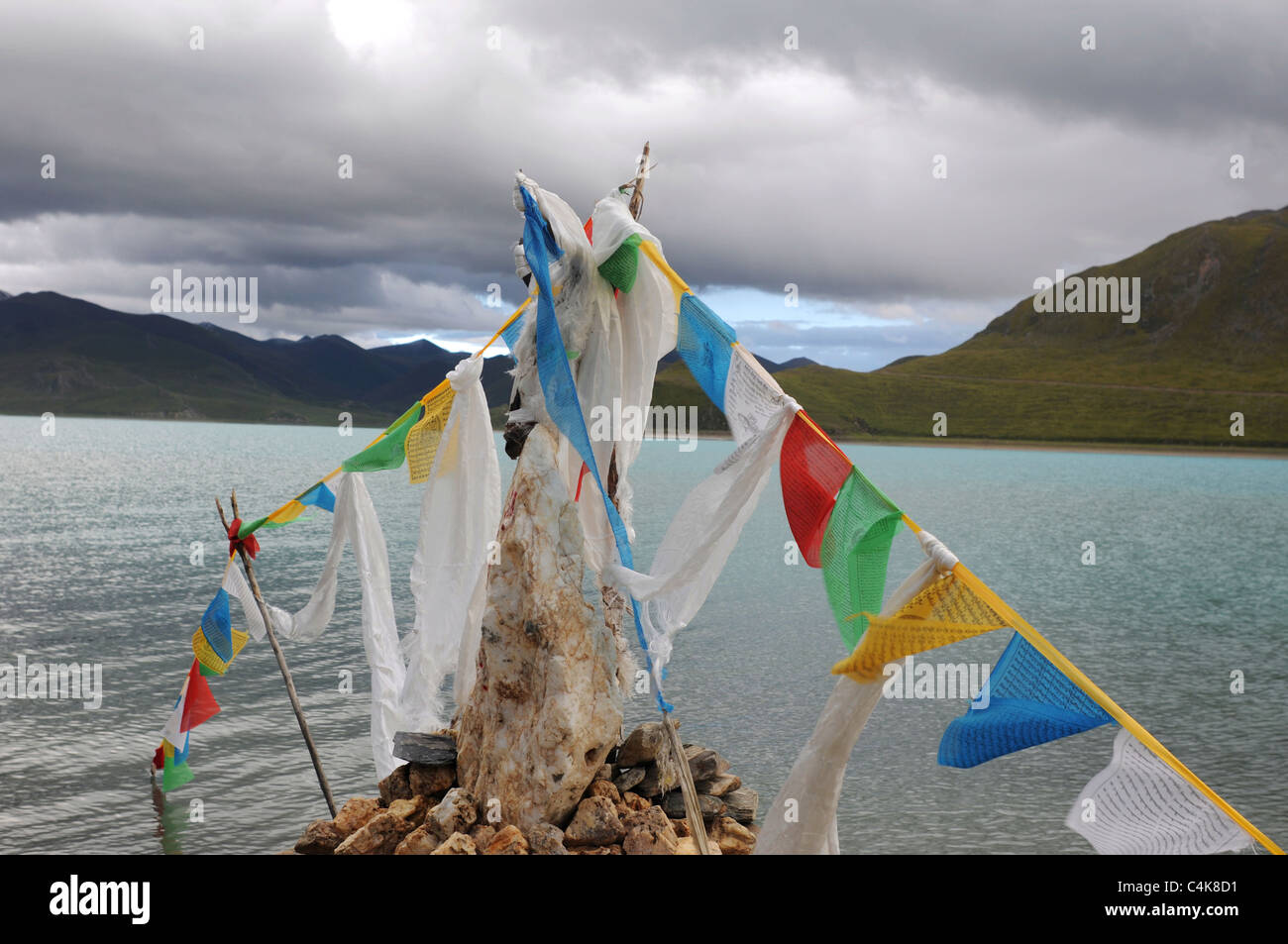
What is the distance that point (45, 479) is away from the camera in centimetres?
7688

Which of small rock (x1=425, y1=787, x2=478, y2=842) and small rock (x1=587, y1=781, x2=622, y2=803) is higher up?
small rock (x1=587, y1=781, x2=622, y2=803)

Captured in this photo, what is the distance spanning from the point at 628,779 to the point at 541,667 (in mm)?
1722

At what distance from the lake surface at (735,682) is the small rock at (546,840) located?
278 inches

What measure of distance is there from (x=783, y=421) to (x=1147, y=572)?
40.8 m

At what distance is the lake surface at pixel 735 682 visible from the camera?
15.4 m

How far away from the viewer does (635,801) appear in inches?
383

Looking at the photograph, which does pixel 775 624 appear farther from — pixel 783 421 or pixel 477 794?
pixel 783 421

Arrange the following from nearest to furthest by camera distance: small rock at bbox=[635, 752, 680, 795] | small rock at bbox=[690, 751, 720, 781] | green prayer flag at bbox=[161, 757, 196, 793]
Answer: small rock at bbox=[635, 752, 680, 795], small rock at bbox=[690, 751, 720, 781], green prayer flag at bbox=[161, 757, 196, 793]

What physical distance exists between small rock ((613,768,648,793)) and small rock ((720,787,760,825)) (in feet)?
4.68

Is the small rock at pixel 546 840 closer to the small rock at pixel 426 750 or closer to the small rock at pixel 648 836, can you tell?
the small rock at pixel 648 836

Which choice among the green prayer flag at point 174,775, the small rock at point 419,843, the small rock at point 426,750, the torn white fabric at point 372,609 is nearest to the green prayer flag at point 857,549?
the small rock at point 419,843

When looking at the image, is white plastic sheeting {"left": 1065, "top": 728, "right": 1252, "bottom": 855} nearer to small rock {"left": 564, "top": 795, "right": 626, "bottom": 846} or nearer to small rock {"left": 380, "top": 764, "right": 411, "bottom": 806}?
small rock {"left": 564, "top": 795, "right": 626, "bottom": 846}

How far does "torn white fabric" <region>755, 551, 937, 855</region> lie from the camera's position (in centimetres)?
654

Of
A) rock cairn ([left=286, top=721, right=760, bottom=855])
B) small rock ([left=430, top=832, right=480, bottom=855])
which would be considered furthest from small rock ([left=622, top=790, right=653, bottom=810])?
small rock ([left=430, top=832, right=480, bottom=855])
